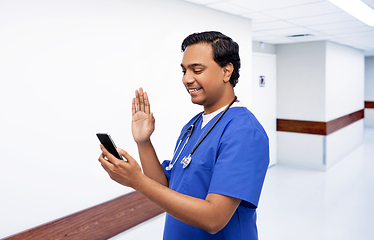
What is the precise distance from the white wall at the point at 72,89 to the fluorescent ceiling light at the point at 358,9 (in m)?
1.83

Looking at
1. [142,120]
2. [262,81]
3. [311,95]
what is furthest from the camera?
[311,95]

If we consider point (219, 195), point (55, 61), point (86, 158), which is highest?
point (55, 61)

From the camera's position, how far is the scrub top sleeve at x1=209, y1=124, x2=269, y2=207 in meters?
1.12

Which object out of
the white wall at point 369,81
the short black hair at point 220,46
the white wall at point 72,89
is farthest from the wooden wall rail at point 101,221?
the white wall at point 369,81

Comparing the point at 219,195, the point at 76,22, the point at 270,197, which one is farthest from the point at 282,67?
the point at 219,195

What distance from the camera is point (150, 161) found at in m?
1.54

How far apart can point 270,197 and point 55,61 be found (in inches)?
151

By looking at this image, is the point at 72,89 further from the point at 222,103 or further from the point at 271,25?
the point at 271,25

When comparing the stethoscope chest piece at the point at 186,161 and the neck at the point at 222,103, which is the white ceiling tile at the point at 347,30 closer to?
the neck at the point at 222,103

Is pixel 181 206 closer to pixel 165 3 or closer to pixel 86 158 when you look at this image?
pixel 86 158

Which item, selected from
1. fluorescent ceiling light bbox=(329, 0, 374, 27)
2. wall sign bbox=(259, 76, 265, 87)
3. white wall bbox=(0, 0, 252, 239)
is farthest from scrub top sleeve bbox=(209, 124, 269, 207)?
wall sign bbox=(259, 76, 265, 87)

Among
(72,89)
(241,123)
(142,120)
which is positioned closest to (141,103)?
(142,120)

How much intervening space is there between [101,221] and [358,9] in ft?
12.5

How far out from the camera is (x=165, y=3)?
10.5 feet
